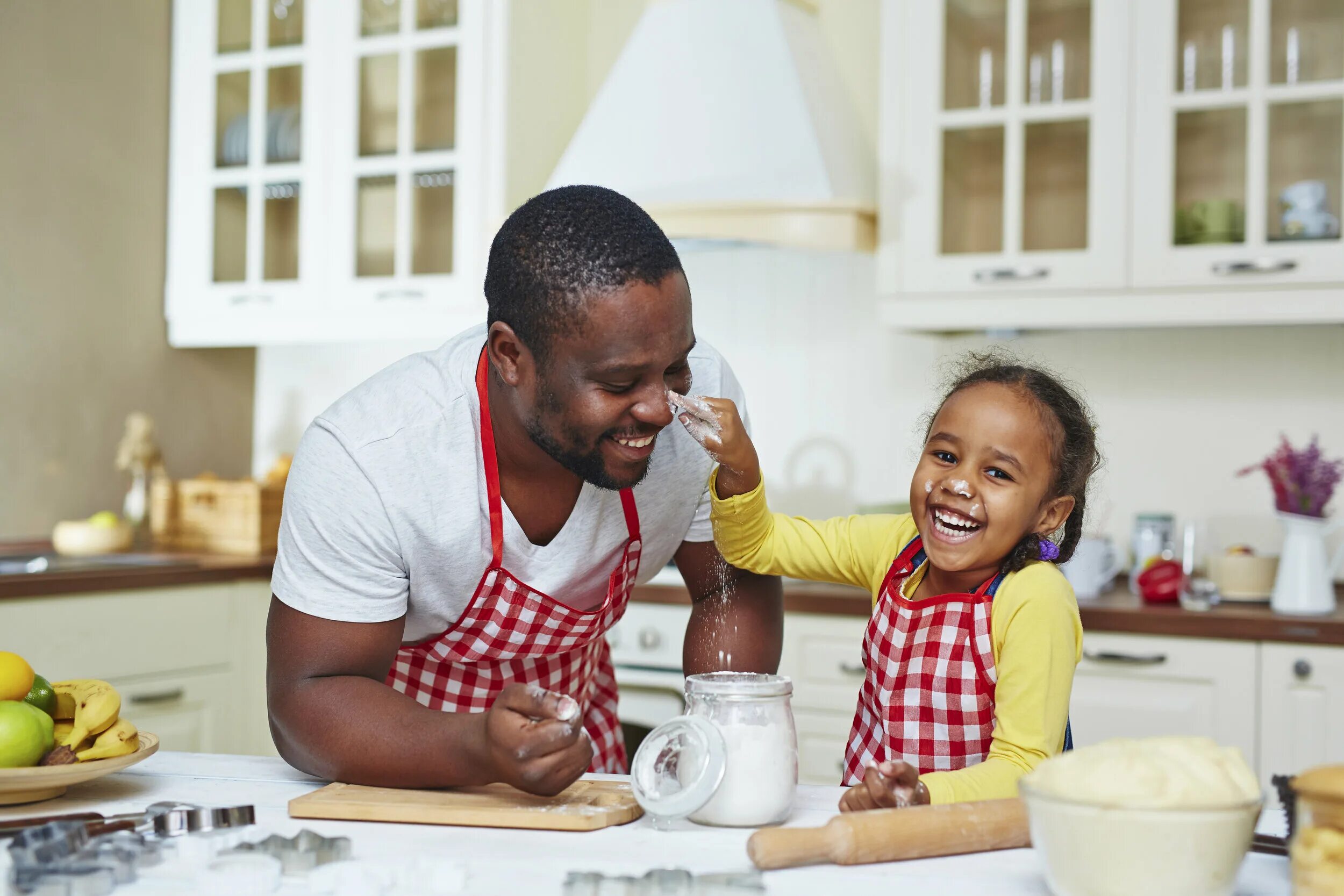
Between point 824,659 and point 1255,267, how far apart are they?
1.09 metres

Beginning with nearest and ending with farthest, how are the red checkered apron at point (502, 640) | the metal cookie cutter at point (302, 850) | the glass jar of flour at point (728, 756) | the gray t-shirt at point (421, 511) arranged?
the metal cookie cutter at point (302, 850) → the glass jar of flour at point (728, 756) → the gray t-shirt at point (421, 511) → the red checkered apron at point (502, 640)

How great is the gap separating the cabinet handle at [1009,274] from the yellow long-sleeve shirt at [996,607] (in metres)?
1.27

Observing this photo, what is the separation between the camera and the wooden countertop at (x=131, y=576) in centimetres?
236

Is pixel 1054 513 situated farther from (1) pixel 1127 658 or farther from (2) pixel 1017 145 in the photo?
(2) pixel 1017 145

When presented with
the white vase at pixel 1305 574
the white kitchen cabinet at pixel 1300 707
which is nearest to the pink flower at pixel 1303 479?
the white vase at pixel 1305 574

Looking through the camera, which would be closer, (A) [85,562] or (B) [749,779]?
(B) [749,779]

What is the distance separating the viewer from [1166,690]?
7.36 feet

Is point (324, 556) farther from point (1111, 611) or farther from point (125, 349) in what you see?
point (125, 349)

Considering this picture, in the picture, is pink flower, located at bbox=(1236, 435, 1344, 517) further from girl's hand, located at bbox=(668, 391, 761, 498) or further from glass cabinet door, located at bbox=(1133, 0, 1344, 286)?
girl's hand, located at bbox=(668, 391, 761, 498)

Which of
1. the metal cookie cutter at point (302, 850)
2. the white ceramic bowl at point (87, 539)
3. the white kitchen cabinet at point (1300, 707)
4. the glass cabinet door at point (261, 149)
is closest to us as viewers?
the metal cookie cutter at point (302, 850)

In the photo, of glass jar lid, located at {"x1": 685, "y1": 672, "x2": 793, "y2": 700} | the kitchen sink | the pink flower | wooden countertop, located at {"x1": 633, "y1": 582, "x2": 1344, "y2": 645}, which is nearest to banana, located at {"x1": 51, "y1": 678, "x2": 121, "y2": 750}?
glass jar lid, located at {"x1": 685, "y1": 672, "x2": 793, "y2": 700}

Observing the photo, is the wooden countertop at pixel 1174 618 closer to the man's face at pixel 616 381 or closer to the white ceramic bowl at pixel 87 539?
the man's face at pixel 616 381

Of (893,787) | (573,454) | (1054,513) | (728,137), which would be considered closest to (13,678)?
(573,454)

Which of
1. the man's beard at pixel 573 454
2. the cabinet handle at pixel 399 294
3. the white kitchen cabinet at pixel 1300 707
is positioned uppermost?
→ the cabinet handle at pixel 399 294
